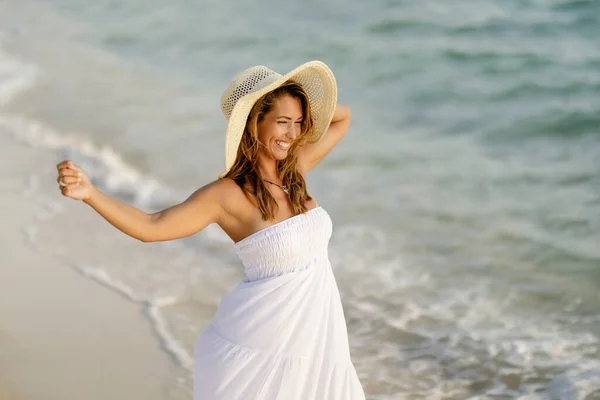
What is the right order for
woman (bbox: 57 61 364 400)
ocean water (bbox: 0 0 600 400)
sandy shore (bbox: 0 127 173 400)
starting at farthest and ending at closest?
ocean water (bbox: 0 0 600 400), sandy shore (bbox: 0 127 173 400), woman (bbox: 57 61 364 400)

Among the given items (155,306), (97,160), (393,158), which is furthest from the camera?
(393,158)

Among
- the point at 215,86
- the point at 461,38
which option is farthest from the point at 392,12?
the point at 215,86

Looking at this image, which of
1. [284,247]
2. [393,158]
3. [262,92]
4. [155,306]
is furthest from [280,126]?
[393,158]

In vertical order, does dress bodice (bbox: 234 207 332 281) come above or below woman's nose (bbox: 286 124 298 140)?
below

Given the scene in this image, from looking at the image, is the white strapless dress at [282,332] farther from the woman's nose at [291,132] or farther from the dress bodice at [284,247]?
the woman's nose at [291,132]

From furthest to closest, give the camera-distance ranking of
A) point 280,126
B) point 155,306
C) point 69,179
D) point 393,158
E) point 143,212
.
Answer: point 393,158 < point 155,306 < point 280,126 < point 143,212 < point 69,179

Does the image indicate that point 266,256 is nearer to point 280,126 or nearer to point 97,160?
point 280,126

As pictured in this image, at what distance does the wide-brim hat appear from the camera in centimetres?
353

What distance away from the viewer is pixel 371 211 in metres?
8.68

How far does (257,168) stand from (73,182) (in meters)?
0.76

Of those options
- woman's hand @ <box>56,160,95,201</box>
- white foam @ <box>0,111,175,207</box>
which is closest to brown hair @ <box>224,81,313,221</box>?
woman's hand @ <box>56,160,95,201</box>

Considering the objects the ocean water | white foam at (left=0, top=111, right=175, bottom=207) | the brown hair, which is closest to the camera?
the brown hair

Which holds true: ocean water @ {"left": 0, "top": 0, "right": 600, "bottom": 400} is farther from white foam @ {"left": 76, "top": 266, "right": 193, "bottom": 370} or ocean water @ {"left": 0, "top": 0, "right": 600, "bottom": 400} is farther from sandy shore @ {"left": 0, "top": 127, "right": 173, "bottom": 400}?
sandy shore @ {"left": 0, "top": 127, "right": 173, "bottom": 400}

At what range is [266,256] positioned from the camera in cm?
348
